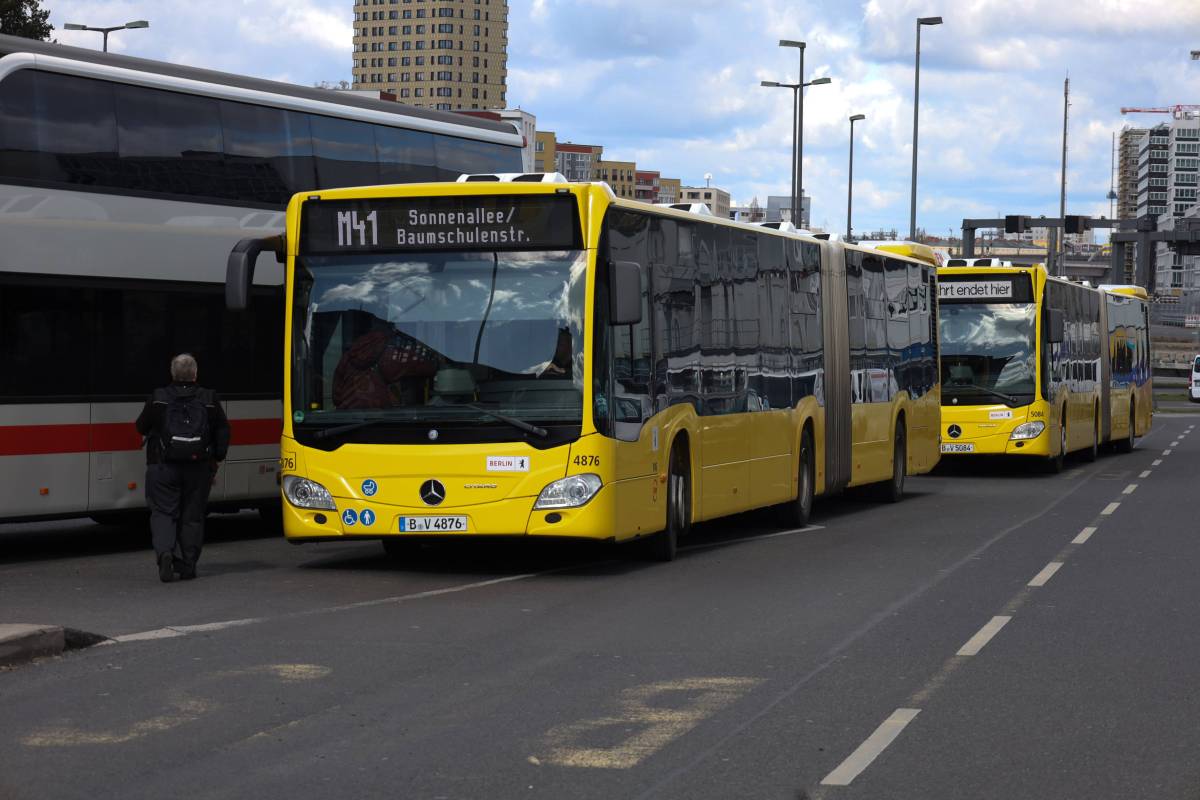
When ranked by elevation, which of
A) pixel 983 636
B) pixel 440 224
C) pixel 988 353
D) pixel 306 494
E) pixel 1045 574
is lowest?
pixel 1045 574

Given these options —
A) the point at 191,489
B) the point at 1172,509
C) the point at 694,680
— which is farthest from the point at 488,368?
the point at 1172,509

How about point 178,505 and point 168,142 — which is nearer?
point 178,505

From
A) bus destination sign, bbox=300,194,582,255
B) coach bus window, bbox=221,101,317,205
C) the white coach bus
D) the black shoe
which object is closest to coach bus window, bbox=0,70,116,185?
the white coach bus

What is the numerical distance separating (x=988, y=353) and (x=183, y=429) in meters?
18.5

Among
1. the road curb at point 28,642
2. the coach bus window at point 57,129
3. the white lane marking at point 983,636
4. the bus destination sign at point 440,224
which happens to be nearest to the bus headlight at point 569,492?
the bus destination sign at point 440,224

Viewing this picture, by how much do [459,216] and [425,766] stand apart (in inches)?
304

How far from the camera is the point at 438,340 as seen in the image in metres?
14.2

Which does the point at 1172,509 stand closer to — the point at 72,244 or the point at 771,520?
the point at 771,520

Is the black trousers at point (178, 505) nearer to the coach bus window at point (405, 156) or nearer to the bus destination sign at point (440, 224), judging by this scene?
the bus destination sign at point (440, 224)

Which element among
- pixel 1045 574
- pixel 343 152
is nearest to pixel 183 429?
pixel 343 152

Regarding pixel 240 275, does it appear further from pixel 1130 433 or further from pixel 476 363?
pixel 1130 433

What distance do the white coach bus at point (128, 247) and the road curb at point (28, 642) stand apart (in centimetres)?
562

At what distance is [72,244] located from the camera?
634 inches

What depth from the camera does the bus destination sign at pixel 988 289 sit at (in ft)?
99.1
